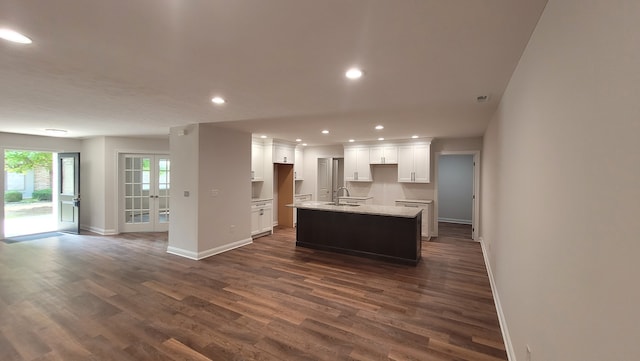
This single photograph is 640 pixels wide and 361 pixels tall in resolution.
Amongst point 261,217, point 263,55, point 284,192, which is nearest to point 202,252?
point 261,217

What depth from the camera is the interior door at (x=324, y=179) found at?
8703 mm

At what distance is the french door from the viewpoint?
282 inches

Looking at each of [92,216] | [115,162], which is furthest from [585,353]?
[92,216]

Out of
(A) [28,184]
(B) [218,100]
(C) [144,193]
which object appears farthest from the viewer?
(A) [28,184]

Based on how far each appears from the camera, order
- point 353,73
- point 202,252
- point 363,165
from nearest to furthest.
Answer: point 353,73 < point 202,252 < point 363,165

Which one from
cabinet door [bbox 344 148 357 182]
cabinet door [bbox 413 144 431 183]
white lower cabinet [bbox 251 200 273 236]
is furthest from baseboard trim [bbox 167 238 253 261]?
cabinet door [bbox 413 144 431 183]

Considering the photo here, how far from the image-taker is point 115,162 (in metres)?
6.97

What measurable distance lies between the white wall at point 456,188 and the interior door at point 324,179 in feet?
11.5

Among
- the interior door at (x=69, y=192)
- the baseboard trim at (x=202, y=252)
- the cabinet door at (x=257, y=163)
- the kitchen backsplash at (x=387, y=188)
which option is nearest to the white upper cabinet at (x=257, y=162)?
the cabinet door at (x=257, y=163)

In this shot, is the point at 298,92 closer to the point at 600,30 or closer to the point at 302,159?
the point at 600,30

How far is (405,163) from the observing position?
679 cm

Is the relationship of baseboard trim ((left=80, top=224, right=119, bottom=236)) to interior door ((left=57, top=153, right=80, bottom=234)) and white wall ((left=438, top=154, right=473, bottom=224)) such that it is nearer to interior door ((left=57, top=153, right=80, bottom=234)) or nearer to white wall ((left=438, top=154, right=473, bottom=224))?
interior door ((left=57, top=153, right=80, bottom=234))

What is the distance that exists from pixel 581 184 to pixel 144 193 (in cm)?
844

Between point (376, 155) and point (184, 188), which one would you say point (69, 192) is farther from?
point (376, 155)
